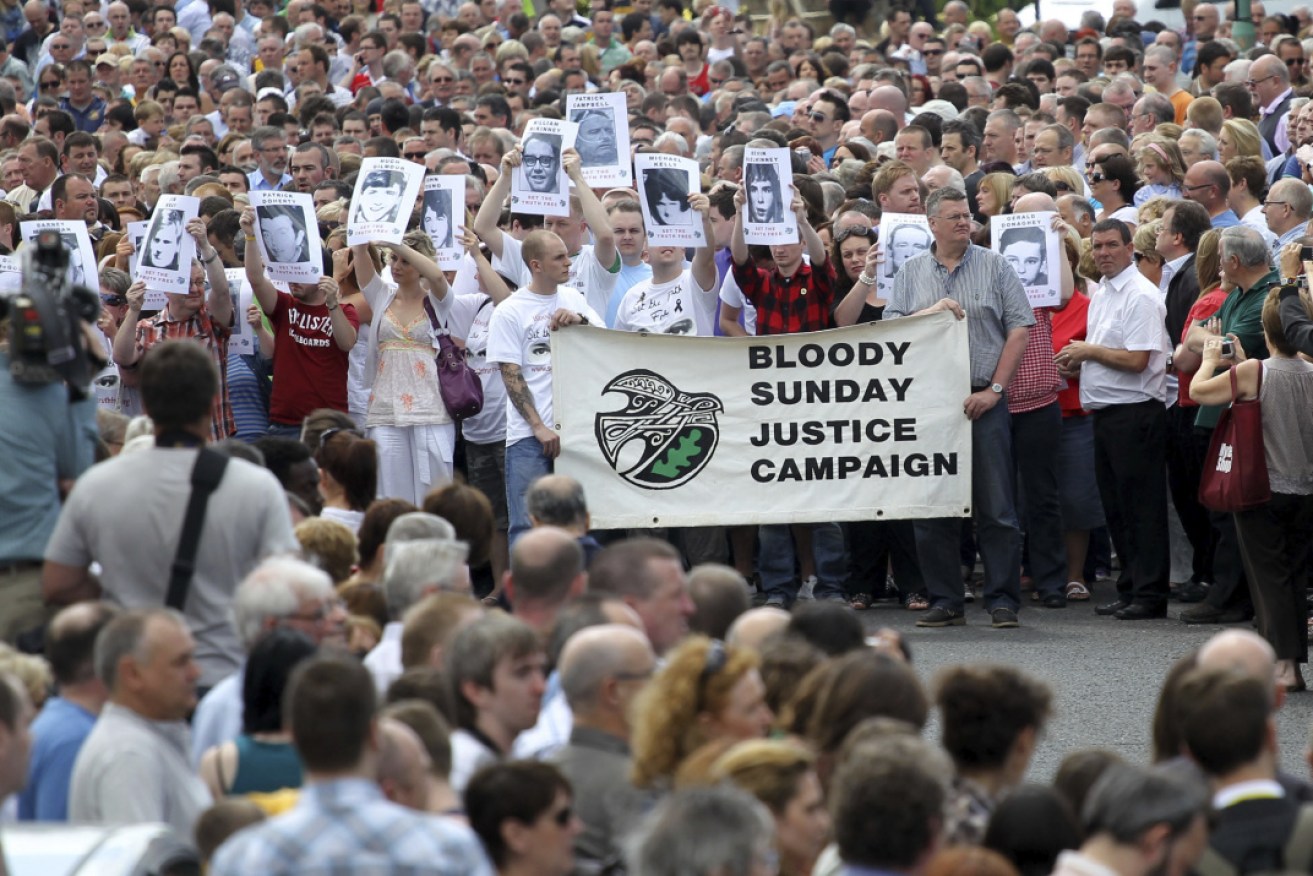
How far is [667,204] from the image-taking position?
37.4 ft

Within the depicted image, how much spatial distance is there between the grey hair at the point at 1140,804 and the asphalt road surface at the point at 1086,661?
3.67m

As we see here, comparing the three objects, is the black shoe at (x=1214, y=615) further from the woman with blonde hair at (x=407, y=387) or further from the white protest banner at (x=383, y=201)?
the white protest banner at (x=383, y=201)

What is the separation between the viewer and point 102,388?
11797 mm

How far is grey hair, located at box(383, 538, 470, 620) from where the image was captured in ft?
21.8

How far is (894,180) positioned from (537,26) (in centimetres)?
1233

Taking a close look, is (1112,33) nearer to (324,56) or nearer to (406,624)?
(324,56)

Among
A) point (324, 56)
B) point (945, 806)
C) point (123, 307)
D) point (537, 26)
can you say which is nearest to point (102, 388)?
point (123, 307)

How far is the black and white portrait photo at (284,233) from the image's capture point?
11328 mm

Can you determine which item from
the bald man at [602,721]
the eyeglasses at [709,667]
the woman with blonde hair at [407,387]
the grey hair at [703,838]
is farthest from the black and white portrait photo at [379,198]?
the grey hair at [703,838]

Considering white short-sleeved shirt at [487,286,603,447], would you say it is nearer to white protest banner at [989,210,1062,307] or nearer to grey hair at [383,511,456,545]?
white protest banner at [989,210,1062,307]

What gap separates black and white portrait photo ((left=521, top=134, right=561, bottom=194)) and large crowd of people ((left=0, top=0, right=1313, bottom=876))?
0.04m

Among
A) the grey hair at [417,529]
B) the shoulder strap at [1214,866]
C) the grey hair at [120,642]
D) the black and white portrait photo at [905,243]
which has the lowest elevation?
the shoulder strap at [1214,866]

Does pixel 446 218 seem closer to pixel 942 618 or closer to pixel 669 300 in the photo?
pixel 669 300

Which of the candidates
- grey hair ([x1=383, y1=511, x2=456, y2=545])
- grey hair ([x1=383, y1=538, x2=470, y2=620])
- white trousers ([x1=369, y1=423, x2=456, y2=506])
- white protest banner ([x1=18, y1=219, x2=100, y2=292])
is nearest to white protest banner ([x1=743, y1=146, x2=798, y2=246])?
white trousers ([x1=369, y1=423, x2=456, y2=506])
